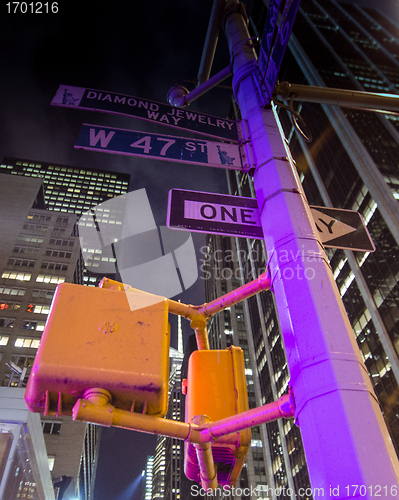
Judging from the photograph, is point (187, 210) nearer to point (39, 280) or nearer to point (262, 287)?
point (262, 287)

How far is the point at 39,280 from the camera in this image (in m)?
71.2

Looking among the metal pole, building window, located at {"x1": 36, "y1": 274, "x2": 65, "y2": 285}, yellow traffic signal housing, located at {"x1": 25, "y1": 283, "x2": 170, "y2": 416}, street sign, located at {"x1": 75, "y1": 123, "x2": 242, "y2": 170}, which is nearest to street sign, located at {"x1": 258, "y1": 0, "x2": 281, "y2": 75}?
the metal pole

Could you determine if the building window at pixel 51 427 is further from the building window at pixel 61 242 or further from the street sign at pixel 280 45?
the street sign at pixel 280 45

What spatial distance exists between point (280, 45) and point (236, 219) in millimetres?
1698

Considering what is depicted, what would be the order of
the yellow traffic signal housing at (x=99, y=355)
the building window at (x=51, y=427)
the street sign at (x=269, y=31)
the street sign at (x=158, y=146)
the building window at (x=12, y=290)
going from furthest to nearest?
the building window at (x=12, y=290) → the building window at (x=51, y=427) → the street sign at (x=158, y=146) → the street sign at (x=269, y=31) → the yellow traffic signal housing at (x=99, y=355)

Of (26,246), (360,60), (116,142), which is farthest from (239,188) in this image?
(116,142)

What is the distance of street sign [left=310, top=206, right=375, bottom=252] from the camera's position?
129 inches

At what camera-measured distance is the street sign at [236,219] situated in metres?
3.29

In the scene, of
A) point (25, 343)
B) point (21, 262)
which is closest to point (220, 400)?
point (25, 343)

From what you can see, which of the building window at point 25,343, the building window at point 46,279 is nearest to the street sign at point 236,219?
Answer: the building window at point 25,343

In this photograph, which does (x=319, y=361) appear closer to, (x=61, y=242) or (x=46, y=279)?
(x=46, y=279)

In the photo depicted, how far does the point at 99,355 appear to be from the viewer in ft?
6.46

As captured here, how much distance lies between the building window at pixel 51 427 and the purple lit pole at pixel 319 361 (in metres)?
71.0

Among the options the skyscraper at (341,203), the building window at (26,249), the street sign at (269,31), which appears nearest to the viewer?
the street sign at (269,31)
